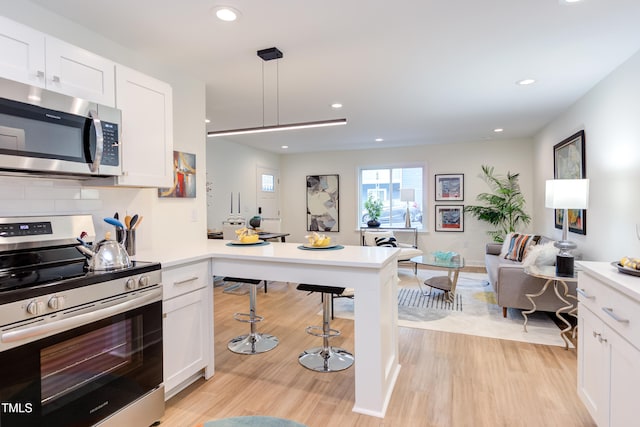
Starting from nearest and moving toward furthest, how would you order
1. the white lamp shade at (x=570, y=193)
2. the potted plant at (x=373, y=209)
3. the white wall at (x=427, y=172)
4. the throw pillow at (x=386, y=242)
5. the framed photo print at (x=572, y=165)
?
1. the white lamp shade at (x=570, y=193)
2. the framed photo print at (x=572, y=165)
3. the throw pillow at (x=386, y=242)
4. the white wall at (x=427, y=172)
5. the potted plant at (x=373, y=209)

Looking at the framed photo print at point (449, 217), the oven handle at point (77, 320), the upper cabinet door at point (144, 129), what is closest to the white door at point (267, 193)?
the framed photo print at point (449, 217)

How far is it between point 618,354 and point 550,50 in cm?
241

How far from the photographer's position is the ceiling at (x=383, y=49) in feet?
7.21

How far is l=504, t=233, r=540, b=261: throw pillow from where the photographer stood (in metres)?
4.72

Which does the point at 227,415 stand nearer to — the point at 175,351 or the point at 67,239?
the point at 175,351

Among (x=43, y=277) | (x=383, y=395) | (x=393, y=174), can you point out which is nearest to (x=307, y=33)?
(x=43, y=277)

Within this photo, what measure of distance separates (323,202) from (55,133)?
22.0 ft

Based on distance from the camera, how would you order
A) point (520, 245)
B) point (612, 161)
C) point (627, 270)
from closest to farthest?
point (627, 270) → point (612, 161) → point (520, 245)

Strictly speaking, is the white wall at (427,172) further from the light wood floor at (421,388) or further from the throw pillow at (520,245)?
the light wood floor at (421,388)

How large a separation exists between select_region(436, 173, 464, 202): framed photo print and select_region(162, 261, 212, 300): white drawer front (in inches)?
233

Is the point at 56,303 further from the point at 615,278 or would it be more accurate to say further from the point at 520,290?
the point at 520,290

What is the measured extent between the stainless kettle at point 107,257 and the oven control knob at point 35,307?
0.35 m

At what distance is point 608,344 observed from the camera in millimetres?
1625

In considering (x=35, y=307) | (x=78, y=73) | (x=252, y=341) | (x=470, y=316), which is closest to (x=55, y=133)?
(x=78, y=73)
